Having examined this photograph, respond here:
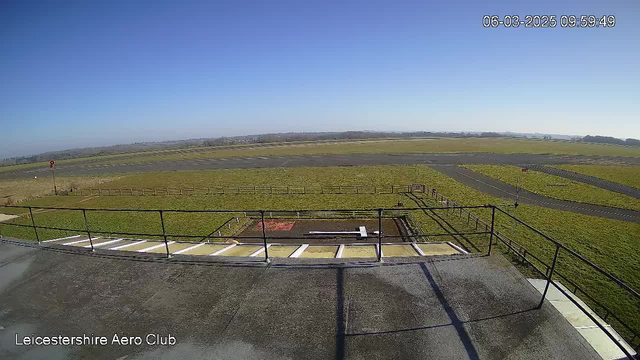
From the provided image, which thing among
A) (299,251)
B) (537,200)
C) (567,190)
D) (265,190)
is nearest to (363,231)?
(299,251)

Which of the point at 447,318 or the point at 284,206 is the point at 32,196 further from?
the point at 447,318

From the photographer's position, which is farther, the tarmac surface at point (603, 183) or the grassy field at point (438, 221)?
the tarmac surface at point (603, 183)

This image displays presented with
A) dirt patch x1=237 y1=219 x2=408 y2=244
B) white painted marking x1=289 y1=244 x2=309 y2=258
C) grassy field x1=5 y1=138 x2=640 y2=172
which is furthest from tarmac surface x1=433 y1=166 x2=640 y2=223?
grassy field x1=5 y1=138 x2=640 y2=172

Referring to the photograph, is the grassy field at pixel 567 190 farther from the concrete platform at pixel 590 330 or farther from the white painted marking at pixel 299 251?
the white painted marking at pixel 299 251

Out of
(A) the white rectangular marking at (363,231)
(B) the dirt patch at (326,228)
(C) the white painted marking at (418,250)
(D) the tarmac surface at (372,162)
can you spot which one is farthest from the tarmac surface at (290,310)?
(D) the tarmac surface at (372,162)

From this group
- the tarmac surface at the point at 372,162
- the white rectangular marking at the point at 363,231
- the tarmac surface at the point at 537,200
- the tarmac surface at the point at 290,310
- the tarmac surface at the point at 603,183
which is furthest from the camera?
the tarmac surface at the point at 372,162

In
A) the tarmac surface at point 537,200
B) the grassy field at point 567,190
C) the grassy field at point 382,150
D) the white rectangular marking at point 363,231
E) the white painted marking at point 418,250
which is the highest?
the white painted marking at point 418,250

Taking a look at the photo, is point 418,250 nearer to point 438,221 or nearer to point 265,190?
point 438,221

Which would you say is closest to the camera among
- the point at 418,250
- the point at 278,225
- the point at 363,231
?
the point at 418,250
